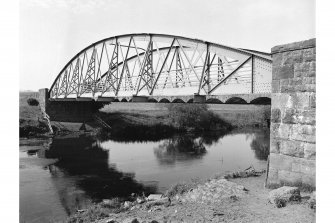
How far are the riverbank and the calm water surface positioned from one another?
139 inches

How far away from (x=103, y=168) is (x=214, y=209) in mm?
15381

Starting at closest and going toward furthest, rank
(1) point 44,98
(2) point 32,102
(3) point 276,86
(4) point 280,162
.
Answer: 1. (4) point 280,162
2. (3) point 276,86
3. (1) point 44,98
4. (2) point 32,102

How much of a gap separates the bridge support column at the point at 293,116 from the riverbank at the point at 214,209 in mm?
675

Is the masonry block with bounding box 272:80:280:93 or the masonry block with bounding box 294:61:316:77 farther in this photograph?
the masonry block with bounding box 272:80:280:93

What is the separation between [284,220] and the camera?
23.8ft

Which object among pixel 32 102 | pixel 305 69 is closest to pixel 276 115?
pixel 305 69

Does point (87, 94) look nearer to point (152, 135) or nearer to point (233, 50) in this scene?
point (152, 135)

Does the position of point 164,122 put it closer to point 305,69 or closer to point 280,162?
point 280,162

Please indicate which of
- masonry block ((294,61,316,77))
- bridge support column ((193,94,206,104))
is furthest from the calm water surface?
masonry block ((294,61,316,77))

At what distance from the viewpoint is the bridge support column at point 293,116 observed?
8.55m

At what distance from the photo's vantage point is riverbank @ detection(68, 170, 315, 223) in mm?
7711

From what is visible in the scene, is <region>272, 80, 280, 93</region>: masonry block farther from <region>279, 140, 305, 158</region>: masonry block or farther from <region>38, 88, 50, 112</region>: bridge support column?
<region>38, 88, 50, 112</region>: bridge support column

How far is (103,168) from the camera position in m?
22.8

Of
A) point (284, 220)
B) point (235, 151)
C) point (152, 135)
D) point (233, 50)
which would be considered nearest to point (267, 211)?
point (284, 220)
